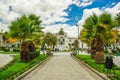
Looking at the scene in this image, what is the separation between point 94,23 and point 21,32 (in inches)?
348

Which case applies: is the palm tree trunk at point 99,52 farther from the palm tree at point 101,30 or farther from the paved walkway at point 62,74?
the paved walkway at point 62,74

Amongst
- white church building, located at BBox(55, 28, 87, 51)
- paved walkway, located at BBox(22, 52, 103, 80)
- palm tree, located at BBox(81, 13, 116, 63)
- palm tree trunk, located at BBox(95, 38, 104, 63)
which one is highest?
white church building, located at BBox(55, 28, 87, 51)

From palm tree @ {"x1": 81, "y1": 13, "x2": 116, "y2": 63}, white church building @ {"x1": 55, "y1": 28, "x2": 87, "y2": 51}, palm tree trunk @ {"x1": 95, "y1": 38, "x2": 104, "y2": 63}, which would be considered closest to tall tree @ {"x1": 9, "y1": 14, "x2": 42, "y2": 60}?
palm tree @ {"x1": 81, "y1": 13, "x2": 116, "y2": 63}

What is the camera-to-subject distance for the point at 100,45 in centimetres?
3084

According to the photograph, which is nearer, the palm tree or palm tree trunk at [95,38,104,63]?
the palm tree

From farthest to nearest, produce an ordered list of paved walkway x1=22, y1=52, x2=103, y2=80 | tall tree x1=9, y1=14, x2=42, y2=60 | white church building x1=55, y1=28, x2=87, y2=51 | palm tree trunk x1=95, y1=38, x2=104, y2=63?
1. white church building x1=55, y1=28, x2=87, y2=51
2. tall tree x1=9, y1=14, x2=42, y2=60
3. palm tree trunk x1=95, y1=38, x2=104, y2=63
4. paved walkway x1=22, y1=52, x2=103, y2=80

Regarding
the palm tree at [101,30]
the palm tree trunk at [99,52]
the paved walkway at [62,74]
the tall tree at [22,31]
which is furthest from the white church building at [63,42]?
the paved walkway at [62,74]

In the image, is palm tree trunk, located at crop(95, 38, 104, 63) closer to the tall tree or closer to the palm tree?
the palm tree

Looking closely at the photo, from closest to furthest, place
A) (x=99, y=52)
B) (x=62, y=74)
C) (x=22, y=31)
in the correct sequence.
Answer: (x=62, y=74) < (x=99, y=52) < (x=22, y=31)

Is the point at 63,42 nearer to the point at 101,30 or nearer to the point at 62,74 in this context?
the point at 101,30

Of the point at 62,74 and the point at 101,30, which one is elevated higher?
the point at 101,30

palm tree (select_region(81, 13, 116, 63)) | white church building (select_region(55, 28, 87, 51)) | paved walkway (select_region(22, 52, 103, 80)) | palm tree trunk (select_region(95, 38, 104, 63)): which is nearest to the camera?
paved walkway (select_region(22, 52, 103, 80))

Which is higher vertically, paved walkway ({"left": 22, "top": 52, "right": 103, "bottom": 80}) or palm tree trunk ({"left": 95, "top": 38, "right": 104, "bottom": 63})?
palm tree trunk ({"left": 95, "top": 38, "right": 104, "bottom": 63})

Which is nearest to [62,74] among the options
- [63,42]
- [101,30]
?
[101,30]
